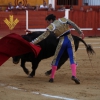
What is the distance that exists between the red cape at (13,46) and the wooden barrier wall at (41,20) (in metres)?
8.14

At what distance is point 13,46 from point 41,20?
28.9 ft

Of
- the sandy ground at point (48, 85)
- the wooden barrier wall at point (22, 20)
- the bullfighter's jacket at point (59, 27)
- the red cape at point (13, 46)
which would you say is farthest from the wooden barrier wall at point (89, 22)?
the bullfighter's jacket at point (59, 27)

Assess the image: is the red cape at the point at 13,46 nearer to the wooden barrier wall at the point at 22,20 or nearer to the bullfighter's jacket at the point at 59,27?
the bullfighter's jacket at the point at 59,27

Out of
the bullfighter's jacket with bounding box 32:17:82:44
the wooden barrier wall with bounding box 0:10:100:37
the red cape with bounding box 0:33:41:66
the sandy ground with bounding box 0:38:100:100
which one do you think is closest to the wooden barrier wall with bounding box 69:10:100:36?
the wooden barrier wall with bounding box 0:10:100:37

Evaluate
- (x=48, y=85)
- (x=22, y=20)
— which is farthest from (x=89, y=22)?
(x=48, y=85)

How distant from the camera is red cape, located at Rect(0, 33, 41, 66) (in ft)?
21.4

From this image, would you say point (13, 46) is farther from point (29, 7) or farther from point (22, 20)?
point (29, 7)

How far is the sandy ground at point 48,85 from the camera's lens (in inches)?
215

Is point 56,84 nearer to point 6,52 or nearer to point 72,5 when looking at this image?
point 6,52

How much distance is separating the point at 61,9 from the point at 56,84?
387 inches

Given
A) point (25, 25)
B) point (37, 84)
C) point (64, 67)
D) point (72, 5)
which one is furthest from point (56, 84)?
point (72, 5)

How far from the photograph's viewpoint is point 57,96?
544 cm

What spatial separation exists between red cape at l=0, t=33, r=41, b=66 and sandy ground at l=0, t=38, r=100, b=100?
0.44 metres

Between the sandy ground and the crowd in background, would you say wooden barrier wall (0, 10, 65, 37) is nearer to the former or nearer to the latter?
the crowd in background
